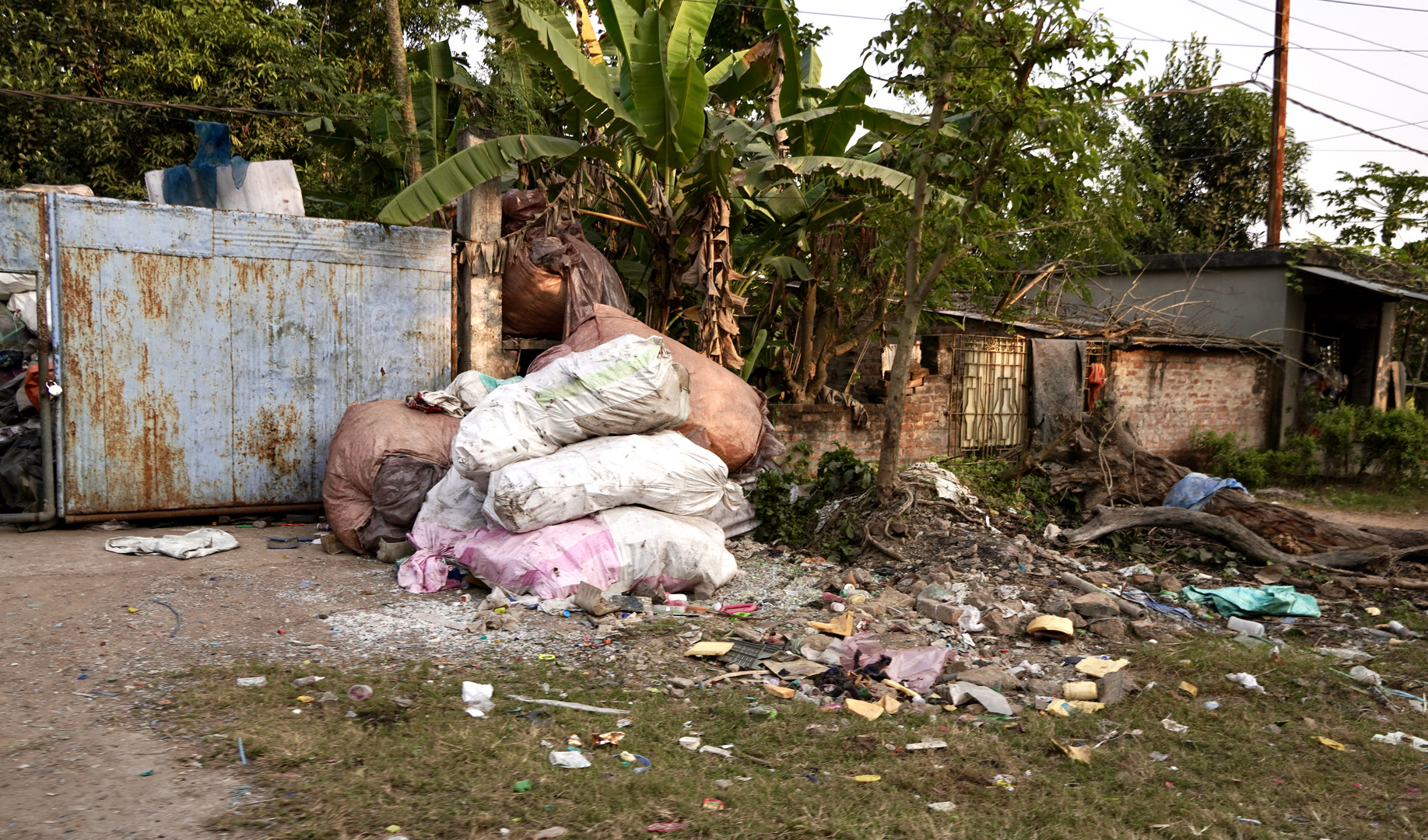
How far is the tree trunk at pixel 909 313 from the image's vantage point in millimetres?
5133

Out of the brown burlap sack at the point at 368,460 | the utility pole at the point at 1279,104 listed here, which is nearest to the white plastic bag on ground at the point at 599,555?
the brown burlap sack at the point at 368,460

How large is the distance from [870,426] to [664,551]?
378 cm

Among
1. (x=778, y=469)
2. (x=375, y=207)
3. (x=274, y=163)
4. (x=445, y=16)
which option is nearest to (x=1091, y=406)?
(x=778, y=469)

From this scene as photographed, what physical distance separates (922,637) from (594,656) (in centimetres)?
141

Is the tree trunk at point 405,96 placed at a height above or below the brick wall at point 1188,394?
above

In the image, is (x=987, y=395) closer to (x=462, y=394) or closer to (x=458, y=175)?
(x=462, y=394)

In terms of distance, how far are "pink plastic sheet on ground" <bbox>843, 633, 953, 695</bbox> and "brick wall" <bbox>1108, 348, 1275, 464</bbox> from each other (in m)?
7.23

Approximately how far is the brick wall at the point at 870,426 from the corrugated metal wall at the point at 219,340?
283cm

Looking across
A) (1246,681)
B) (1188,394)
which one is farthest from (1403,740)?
(1188,394)

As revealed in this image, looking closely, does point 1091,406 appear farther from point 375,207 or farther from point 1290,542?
point 375,207

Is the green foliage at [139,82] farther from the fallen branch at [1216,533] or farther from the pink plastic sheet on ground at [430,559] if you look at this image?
the fallen branch at [1216,533]

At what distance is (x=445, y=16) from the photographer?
11.5 meters

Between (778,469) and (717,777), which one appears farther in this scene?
(778,469)

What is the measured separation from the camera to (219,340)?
5492 mm
